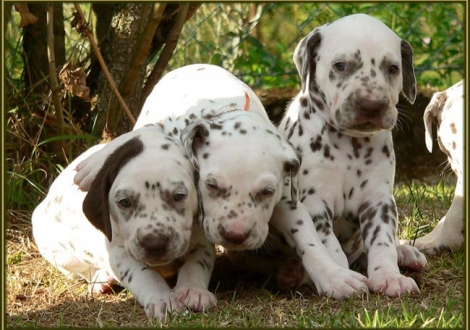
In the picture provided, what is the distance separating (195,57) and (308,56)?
460 centimetres

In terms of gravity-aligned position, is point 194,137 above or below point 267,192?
above

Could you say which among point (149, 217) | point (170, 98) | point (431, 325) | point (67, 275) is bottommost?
point (67, 275)

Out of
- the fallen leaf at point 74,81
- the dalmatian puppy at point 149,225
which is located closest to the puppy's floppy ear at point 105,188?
the dalmatian puppy at point 149,225

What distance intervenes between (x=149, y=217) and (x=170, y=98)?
128 cm

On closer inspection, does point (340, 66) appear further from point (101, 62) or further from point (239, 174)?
point (101, 62)

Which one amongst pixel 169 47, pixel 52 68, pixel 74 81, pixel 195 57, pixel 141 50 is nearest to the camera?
pixel 74 81

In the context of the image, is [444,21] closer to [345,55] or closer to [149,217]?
[345,55]

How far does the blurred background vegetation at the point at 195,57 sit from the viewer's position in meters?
7.38

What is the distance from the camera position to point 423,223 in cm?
671

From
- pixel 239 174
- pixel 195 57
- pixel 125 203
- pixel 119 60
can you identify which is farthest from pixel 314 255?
pixel 195 57

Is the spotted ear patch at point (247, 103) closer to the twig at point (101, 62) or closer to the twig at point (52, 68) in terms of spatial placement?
the twig at point (101, 62)

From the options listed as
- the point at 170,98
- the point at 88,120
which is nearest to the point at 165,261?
the point at 170,98

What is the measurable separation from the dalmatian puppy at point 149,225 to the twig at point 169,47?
2148mm

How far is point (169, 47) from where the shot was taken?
761cm
